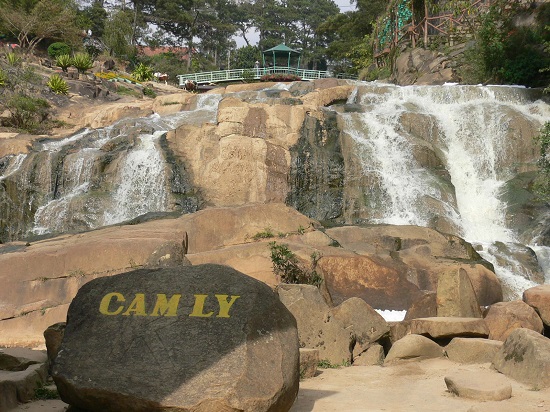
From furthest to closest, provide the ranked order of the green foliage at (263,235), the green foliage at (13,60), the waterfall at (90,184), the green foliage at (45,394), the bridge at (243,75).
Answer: the bridge at (243,75)
the green foliage at (13,60)
the waterfall at (90,184)
the green foliage at (263,235)
the green foliage at (45,394)

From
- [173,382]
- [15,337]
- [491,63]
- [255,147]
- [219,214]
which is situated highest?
[491,63]

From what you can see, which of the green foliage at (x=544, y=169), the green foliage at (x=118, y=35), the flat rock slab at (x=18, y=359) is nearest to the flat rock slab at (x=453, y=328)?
the flat rock slab at (x=18, y=359)

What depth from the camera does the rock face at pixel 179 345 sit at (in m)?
4.92

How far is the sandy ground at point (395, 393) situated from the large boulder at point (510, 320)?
1.10 meters

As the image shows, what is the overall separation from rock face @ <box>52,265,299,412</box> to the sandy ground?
901 millimetres

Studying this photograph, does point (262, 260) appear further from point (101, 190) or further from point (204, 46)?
point (204, 46)

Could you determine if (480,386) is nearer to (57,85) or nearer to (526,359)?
(526,359)

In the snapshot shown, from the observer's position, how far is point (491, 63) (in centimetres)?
2561

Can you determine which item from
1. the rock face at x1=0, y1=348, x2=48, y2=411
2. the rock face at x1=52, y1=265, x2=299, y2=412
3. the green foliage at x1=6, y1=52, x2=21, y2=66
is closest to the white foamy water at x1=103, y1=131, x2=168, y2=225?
the rock face at x1=0, y1=348, x2=48, y2=411

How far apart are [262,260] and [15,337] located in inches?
160

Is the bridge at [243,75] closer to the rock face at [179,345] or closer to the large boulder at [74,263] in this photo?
the large boulder at [74,263]

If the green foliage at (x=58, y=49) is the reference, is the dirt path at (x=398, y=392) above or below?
below

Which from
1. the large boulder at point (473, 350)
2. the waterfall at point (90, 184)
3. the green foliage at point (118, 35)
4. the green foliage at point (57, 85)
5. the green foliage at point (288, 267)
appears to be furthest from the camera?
the green foliage at point (118, 35)

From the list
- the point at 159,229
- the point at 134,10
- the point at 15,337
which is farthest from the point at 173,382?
the point at 134,10
